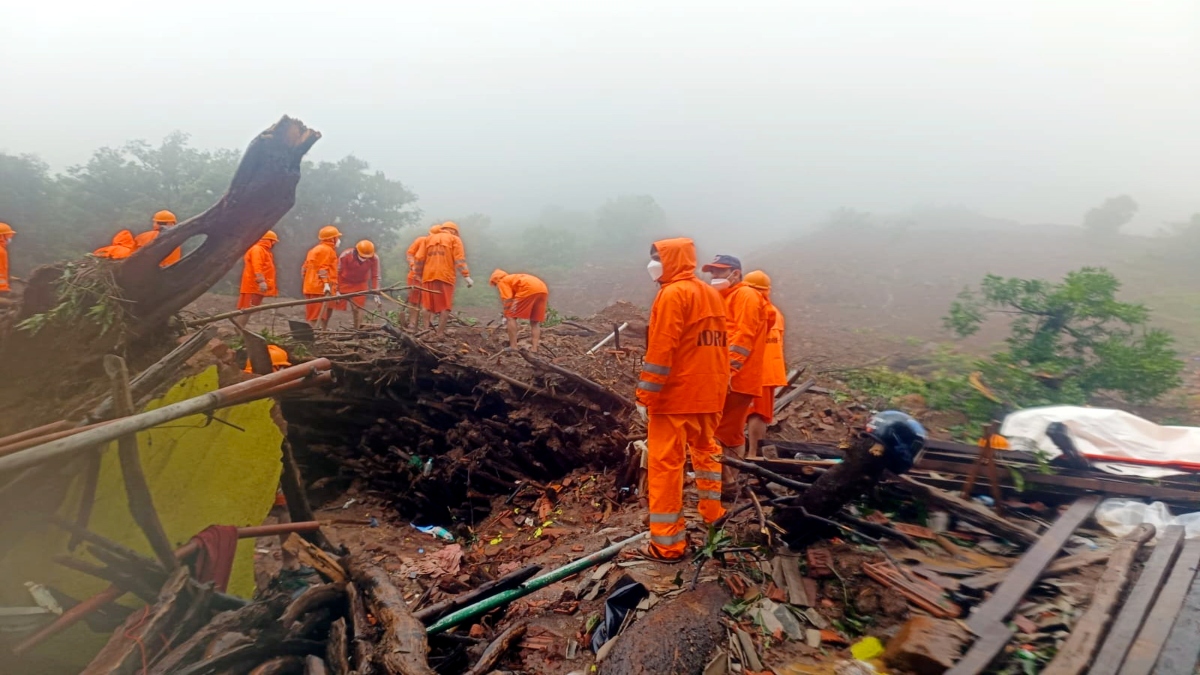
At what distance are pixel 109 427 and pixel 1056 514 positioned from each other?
16.0ft

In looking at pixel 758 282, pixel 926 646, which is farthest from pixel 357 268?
pixel 926 646

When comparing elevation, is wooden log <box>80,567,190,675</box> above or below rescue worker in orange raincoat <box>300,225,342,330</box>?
below

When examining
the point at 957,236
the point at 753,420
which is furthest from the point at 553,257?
the point at 753,420

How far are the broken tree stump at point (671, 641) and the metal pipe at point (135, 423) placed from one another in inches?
76.3

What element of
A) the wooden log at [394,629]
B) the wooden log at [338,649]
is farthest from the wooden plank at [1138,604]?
the wooden log at [338,649]

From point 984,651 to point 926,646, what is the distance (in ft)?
0.82

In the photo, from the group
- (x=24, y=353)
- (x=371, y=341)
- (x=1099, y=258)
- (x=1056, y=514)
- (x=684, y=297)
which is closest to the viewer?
(x=24, y=353)

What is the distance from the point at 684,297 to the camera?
4023 mm

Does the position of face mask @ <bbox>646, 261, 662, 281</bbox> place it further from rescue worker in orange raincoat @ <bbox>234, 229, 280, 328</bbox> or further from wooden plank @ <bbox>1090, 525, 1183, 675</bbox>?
rescue worker in orange raincoat @ <bbox>234, 229, 280, 328</bbox>

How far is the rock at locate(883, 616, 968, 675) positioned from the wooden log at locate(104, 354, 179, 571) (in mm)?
3036

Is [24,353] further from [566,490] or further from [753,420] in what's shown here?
[753,420]

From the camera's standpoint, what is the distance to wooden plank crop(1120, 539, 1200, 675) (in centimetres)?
232

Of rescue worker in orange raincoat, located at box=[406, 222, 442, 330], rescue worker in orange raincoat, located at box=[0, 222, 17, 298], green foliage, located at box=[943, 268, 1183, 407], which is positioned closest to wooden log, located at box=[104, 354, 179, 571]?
rescue worker in orange raincoat, located at box=[406, 222, 442, 330]

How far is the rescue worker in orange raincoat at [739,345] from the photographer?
16.1ft
